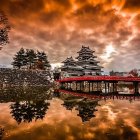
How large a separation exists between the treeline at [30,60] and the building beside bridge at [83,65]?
12.3 metres

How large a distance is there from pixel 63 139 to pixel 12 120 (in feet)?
18.3

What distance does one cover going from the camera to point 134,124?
13930 millimetres

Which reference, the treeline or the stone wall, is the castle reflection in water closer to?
the stone wall

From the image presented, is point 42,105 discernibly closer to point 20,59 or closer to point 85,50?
point 85,50

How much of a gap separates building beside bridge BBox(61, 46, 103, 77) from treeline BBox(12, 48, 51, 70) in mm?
12303

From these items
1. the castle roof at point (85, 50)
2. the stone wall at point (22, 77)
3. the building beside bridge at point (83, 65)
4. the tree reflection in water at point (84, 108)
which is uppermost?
the castle roof at point (85, 50)

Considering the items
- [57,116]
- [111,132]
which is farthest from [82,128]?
[57,116]

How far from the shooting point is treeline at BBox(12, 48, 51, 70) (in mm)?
85562

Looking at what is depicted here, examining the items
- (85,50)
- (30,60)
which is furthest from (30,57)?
(85,50)

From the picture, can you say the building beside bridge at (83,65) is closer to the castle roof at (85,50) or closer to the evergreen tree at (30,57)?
the castle roof at (85,50)

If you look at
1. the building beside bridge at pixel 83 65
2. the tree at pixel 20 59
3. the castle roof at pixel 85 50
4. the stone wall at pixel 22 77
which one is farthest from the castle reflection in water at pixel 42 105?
the tree at pixel 20 59

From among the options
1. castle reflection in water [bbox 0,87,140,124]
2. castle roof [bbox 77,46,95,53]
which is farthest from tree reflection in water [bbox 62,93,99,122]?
castle roof [bbox 77,46,95,53]

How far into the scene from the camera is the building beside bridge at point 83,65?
73425mm

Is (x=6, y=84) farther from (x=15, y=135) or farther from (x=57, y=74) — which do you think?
(x=15, y=135)
